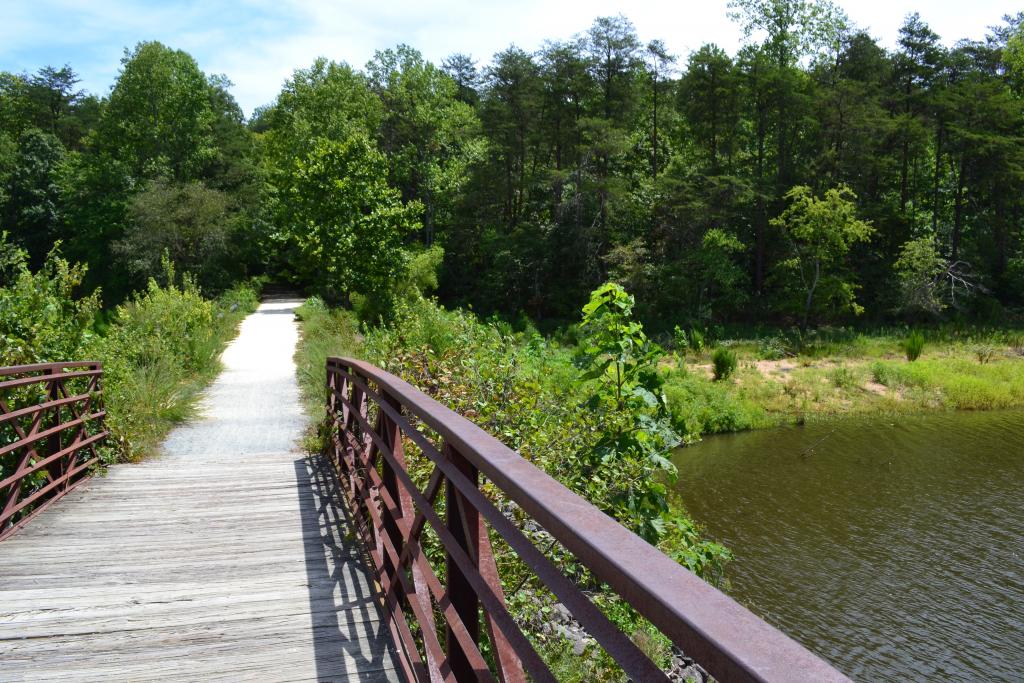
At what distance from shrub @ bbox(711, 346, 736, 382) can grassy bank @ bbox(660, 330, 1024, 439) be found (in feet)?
0.65

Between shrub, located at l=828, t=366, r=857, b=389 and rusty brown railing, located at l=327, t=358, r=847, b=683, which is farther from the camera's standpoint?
shrub, located at l=828, t=366, r=857, b=389

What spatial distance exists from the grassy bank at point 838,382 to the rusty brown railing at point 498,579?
15.0 metres

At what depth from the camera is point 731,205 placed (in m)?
33.5

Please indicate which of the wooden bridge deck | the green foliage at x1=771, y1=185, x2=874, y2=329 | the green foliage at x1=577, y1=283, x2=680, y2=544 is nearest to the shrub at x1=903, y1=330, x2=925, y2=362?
the green foliage at x1=771, y1=185, x2=874, y2=329

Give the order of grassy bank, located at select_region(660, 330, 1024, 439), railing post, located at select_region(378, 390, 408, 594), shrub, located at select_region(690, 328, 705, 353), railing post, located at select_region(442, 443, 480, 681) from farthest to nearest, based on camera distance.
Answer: shrub, located at select_region(690, 328, 705, 353), grassy bank, located at select_region(660, 330, 1024, 439), railing post, located at select_region(378, 390, 408, 594), railing post, located at select_region(442, 443, 480, 681)

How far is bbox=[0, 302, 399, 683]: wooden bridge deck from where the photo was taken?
115 inches

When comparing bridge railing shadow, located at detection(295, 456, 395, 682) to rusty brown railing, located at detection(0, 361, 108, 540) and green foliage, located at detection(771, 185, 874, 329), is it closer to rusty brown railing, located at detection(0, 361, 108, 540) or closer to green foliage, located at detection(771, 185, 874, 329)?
rusty brown railing, located at detection(0, 361, 108, 540)

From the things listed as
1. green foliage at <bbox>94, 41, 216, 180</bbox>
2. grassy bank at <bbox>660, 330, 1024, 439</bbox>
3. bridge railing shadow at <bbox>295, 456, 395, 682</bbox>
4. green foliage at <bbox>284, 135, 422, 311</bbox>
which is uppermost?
green foliage at <bbox>94, 41, 216, 180</bbox>

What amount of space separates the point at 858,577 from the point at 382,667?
8.75 metres

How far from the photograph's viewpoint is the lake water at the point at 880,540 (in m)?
8.16

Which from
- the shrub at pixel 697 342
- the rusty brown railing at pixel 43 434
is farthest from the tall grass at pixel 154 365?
the shrub at pixel 697 342

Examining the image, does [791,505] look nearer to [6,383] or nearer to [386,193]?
[6,383]

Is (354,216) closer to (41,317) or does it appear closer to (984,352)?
(41,317)

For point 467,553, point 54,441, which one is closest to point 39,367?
point 54,441
